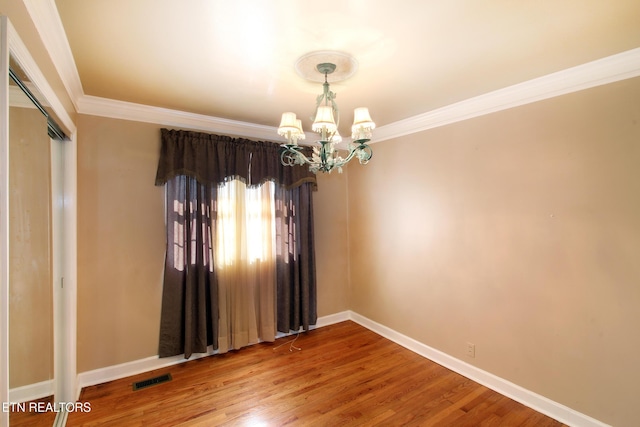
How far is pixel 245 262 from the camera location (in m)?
3.31

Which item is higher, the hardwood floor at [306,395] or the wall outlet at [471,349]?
the wall outlet at [471,349]

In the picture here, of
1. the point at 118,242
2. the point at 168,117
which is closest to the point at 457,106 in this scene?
the point at 168,117

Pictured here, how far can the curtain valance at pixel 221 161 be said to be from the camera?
9.52 feet

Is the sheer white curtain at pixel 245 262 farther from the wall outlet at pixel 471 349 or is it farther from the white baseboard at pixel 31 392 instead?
the wall outlet at pixel 471 349

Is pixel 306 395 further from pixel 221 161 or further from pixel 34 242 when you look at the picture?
pixel 221 161

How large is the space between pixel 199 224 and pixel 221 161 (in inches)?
28.5

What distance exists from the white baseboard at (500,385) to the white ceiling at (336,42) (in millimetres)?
2503

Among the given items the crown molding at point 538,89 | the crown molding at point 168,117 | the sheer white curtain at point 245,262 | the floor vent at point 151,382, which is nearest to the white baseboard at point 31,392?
the floor vent at point 151,382

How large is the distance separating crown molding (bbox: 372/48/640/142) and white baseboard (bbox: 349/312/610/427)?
235cm

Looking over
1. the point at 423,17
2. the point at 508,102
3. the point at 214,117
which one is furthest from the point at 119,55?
the point at 508,102

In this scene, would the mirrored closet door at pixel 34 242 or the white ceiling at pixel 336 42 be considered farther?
the white ceiling at pixel 336 42

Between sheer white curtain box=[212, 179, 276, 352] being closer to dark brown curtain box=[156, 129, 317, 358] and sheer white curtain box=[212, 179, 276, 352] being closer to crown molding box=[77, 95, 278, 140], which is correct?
dark brown curtain box=[156, 129, 317, 358]

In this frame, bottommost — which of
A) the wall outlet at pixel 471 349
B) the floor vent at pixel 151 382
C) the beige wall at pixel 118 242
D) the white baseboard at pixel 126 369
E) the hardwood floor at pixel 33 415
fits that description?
the floor vent at pixel 151 382

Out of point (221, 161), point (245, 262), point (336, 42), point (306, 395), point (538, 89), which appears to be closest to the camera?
point (336, 42)
